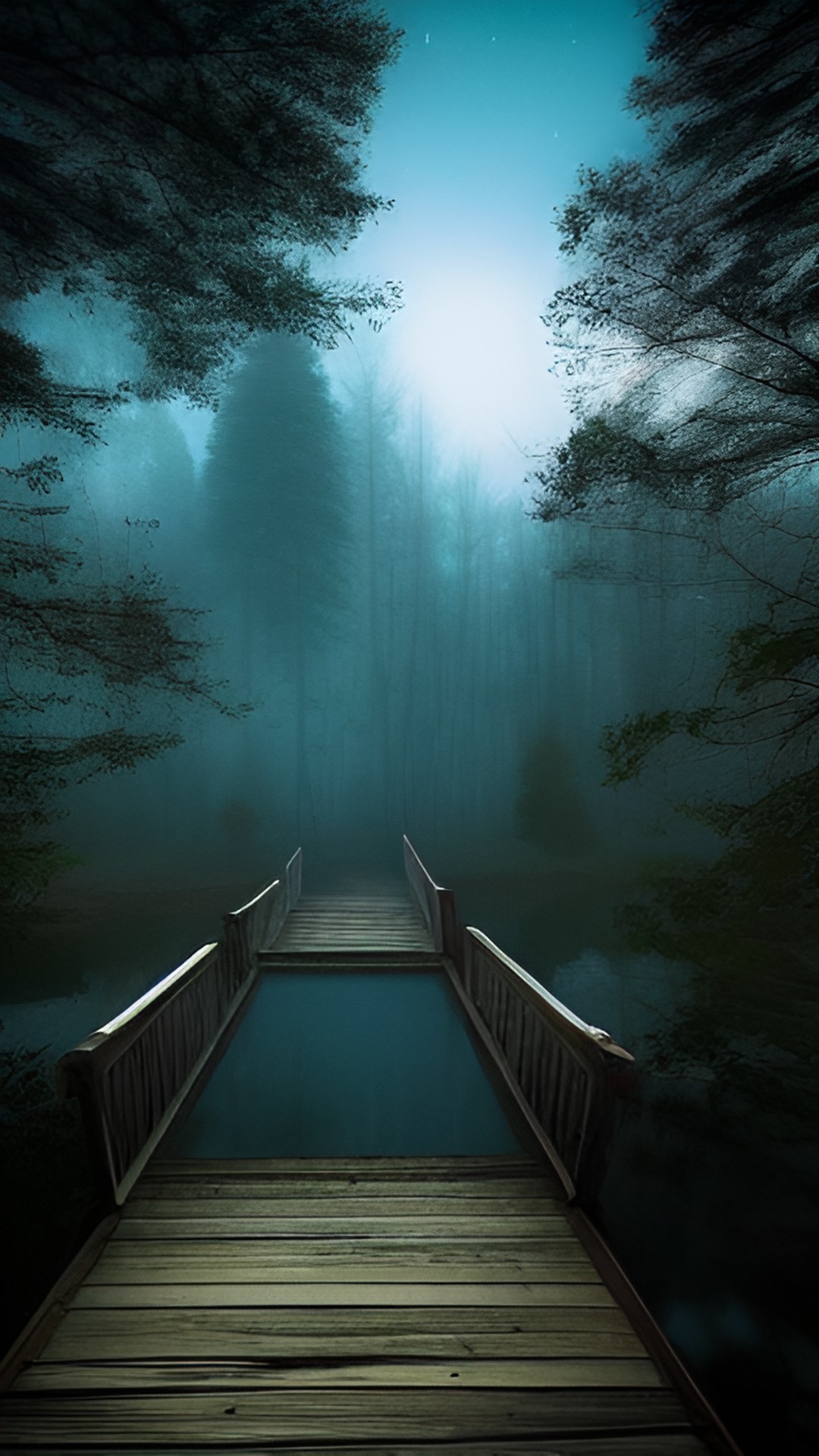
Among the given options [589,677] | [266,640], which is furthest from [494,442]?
[266,640]

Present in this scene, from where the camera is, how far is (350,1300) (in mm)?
2305

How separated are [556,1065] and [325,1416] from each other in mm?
1826

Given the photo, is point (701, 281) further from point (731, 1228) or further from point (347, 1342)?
point (731, 1228)

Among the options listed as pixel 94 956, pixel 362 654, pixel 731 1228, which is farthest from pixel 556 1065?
pixel 362 654

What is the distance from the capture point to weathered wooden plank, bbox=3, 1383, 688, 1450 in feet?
5.80

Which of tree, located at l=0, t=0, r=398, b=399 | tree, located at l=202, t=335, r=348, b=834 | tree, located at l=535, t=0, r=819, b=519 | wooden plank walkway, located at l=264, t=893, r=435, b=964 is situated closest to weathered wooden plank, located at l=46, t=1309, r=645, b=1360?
wooden plank walkway, located at l=264, t=893, r=435, b=964

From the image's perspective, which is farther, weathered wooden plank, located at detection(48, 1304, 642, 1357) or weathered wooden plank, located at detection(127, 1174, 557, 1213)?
weathered wooden plank, located at detection(127, 1174, 557, 1213)

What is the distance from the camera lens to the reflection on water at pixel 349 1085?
4371 mm

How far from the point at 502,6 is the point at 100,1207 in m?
8.75

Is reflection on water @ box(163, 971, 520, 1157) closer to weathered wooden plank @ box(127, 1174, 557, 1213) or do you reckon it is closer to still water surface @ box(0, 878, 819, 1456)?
still water surface @ box(0, 878, 819, 1456)

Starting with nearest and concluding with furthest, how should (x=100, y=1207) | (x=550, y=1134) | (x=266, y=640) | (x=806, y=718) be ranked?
(x=100, y=1207), (x=550, y=1134), (x=806, y=718), (x=266, y=640)

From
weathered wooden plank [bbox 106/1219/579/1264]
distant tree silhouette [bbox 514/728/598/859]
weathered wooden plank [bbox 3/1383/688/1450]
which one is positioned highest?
weathered wooden plank [bbox 3/1383/688/1450]

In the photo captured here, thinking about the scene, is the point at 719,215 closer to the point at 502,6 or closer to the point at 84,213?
the point at 502,6

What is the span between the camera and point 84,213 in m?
5.32
